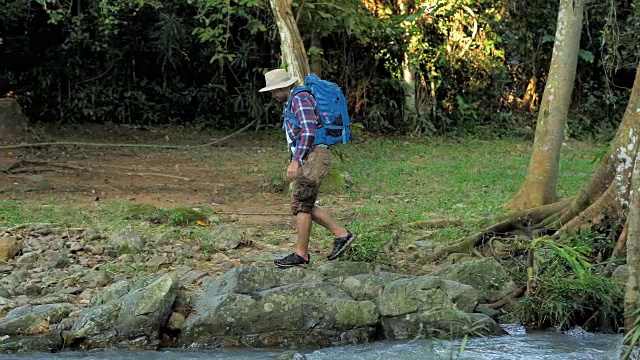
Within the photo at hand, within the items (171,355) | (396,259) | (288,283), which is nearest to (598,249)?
(396,259)

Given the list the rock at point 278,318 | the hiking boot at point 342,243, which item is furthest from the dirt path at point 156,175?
the rock at point 278,318

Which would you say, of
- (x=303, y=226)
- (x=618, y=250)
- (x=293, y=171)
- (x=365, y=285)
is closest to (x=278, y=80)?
(x=293, y=171)

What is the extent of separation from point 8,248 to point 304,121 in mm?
3061

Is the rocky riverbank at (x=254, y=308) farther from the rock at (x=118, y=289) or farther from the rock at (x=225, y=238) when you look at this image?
the rock at (x=225, y=238)

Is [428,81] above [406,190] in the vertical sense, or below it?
above

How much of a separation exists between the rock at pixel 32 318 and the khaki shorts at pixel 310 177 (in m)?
1.88

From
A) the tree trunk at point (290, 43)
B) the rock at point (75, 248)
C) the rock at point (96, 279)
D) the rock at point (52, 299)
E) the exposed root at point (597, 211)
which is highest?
the tree trunk at point (290, 43)

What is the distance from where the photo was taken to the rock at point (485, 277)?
7.41 meters

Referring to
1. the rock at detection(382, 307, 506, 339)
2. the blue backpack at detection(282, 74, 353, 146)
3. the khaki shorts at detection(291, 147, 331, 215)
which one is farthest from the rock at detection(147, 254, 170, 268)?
the rock at detection(382, 307, 506, 339)

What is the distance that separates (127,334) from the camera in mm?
6539

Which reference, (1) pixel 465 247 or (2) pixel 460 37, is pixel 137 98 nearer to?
(2) pixel 460 37

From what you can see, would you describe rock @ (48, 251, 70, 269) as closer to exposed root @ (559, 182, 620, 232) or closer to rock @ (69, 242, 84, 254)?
rock @ (69, 242, 84, 254)

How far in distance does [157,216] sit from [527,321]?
435 centimetres

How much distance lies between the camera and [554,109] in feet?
31.6
